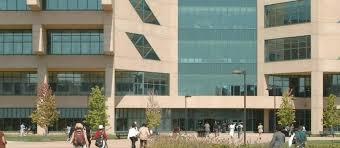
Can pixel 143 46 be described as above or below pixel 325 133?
above

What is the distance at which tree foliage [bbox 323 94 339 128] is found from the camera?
77.8m

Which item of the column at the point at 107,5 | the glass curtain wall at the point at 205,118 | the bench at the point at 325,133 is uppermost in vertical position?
the column at the point at 107,5

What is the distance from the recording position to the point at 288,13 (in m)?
81.8

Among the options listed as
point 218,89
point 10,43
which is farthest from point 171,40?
point 10,43

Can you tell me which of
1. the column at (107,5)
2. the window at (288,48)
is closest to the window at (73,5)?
the column at (107,5)

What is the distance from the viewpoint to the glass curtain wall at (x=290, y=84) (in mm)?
84562

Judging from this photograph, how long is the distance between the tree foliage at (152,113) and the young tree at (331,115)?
18.1 metres

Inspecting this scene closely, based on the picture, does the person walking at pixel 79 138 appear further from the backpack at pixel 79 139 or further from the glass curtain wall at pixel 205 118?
the glass curtain wall at pixel 205 118

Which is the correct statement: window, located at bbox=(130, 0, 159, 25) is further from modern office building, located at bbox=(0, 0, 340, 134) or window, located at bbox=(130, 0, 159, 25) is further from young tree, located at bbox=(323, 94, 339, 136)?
young tree, located at bbox=(323, 94, 339, 136)

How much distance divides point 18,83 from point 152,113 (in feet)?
50.5

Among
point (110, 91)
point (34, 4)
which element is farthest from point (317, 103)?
point (34, 4)

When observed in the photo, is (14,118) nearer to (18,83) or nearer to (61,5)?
(18,83)

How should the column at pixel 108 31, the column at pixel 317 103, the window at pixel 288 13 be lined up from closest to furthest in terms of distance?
1. the column at pixel 108 31
2. the column at pixel 317 103
3. the window at pixel 288 13

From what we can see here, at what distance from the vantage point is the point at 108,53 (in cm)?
7406
